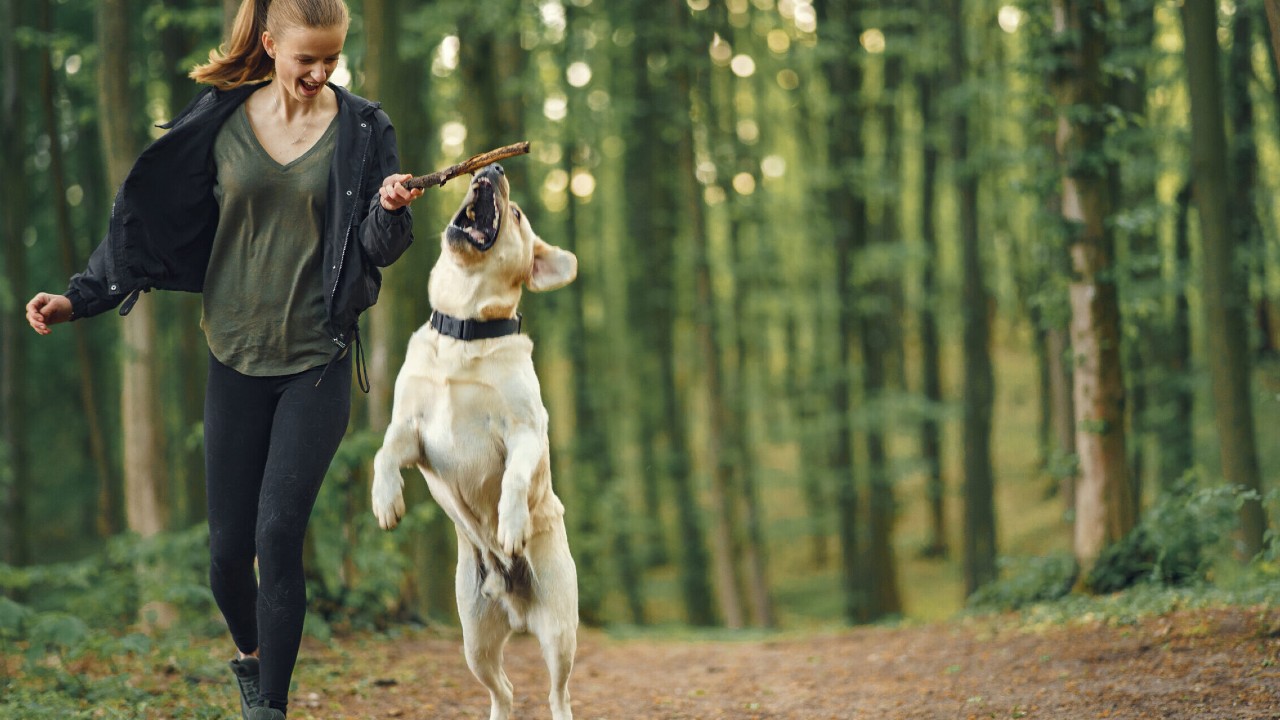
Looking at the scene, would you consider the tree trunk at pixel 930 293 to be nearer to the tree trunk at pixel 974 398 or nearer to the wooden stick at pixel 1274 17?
the tree trunk at pixel 974 398

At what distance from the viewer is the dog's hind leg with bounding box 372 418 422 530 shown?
4.23 meters

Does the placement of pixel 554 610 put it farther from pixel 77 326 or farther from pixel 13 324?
pixel 77 326

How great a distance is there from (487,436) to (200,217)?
139 centimetres

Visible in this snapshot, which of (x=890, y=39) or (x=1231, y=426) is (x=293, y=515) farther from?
(x=890, y=39)

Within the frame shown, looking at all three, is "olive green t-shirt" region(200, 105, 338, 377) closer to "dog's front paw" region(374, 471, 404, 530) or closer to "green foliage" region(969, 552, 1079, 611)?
"dog's front paw" region(374, 471, 404, 530)

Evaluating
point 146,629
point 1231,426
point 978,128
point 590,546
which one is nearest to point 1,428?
point 146,629

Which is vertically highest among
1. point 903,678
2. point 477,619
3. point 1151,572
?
point 477,619

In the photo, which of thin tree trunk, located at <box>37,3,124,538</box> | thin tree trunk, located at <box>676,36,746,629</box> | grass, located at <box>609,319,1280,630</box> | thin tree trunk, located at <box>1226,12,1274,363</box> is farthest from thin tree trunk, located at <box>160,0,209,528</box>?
thin tree trunk, located at <box>1226,12,1274,363</box>

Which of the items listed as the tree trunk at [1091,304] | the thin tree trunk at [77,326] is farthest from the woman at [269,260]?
the thin tree trunk at [77,326]

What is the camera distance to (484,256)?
443cm

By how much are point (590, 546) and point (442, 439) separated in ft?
30.8

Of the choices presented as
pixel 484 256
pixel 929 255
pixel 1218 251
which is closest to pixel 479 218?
pixel 484 256

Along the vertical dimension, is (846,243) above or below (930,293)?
above

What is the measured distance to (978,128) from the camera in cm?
1973
